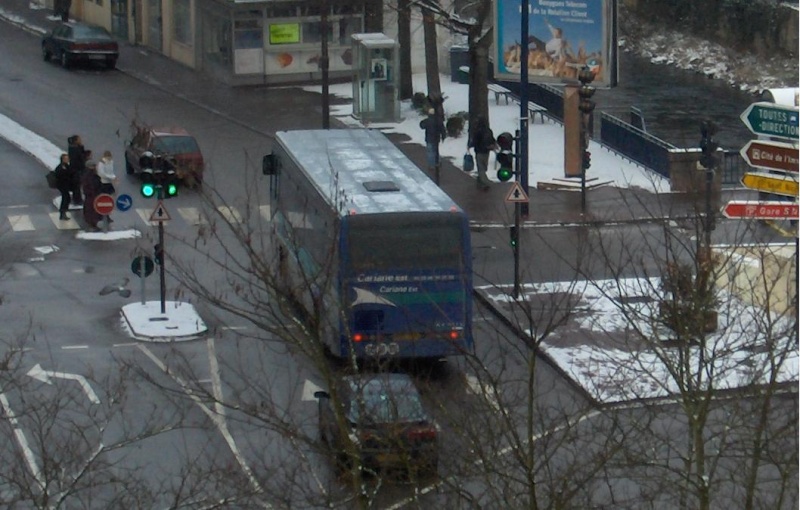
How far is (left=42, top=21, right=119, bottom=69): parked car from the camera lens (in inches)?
1889

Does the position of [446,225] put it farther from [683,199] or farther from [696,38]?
[696,38]

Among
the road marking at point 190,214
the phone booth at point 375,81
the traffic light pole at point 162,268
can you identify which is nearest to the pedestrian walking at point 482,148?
the road marking at point 190,214

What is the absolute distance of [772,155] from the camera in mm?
10141

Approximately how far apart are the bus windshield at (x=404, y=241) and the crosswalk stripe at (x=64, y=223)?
11481 millimetres

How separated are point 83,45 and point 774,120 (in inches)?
1576

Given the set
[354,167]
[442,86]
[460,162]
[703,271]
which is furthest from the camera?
[442,86]

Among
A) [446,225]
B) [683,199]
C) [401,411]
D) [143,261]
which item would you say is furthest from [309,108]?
[401,411]

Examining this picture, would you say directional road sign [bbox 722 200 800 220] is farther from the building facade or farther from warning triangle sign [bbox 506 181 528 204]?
the building facade

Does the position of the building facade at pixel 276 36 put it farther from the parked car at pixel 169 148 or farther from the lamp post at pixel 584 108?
the lamp post at pixel 584 108

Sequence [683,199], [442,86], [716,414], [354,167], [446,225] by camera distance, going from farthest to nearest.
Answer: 1. [442,86]
2. [683,199]
3. [354,167]
4. [446,225]
5. [716,414]

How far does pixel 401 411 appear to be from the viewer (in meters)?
13.5

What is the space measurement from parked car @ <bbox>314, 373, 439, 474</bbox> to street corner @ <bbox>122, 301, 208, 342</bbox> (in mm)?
7346

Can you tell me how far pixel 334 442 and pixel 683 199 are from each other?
18.8 m

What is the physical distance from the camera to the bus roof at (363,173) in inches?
782
